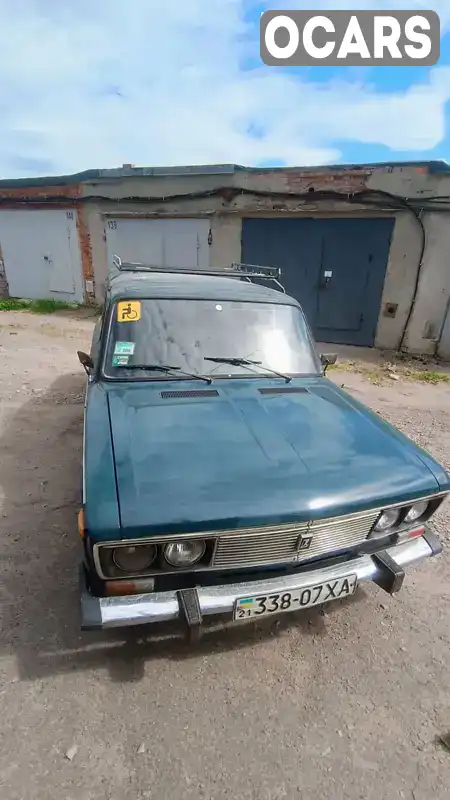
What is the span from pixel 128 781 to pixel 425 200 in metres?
9.31

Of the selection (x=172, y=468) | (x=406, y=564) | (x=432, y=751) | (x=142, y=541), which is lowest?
(x=432, y=751)

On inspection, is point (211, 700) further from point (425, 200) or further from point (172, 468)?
point (425, 200)

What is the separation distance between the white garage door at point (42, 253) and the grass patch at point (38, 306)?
313 millimetres

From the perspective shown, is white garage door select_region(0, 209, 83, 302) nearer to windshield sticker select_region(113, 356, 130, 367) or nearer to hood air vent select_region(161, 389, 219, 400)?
windshield sticker select_region(113, 356, 130, 367)

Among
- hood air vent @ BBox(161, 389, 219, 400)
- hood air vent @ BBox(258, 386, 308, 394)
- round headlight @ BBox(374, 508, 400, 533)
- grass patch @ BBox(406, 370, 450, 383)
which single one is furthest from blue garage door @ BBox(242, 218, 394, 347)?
round headlight @ BBox(374, 508, 400, 533)

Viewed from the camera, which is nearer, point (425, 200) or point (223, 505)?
point (223, 505)

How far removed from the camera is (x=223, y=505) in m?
1.72

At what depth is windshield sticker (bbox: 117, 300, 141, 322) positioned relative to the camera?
2.88m

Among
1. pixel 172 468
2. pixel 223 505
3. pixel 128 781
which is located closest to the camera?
pixel 128 781

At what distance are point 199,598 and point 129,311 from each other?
2.01 meters

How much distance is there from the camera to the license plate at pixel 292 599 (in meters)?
1.84

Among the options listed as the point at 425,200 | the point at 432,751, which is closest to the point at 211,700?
the point at 432,751

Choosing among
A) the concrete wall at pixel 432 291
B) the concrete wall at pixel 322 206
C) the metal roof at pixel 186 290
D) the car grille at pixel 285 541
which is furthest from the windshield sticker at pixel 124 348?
the concrete wall at pixel 432 291

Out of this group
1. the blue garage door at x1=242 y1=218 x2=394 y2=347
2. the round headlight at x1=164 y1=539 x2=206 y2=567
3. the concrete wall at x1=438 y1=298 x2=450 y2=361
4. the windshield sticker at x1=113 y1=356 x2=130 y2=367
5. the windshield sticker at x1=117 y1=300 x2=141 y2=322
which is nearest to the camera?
the round headlight at x1=164 y1=539 x2=206 y2=567
